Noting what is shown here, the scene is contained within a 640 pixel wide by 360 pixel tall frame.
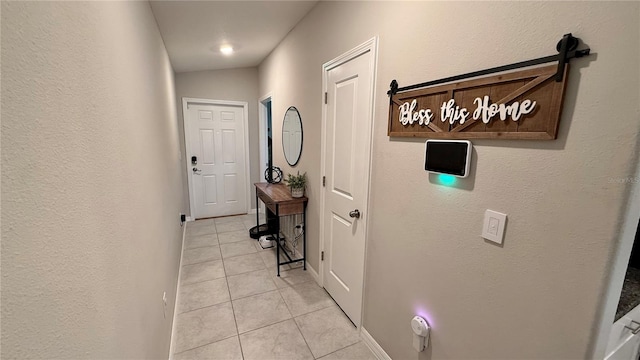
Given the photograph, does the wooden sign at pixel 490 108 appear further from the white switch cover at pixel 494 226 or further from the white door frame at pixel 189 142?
the white door frame at pixel 189 142

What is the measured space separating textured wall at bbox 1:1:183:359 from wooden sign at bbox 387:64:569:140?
4.21 feet

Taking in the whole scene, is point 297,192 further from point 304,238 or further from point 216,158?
point 216,158

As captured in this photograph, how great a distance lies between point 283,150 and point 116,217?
8.33 ft

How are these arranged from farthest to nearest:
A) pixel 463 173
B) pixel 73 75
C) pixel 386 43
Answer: pixel 386 43 < pixel 463 173 < pixel 73 75

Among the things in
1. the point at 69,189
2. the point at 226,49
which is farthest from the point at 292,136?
the point at 69,189

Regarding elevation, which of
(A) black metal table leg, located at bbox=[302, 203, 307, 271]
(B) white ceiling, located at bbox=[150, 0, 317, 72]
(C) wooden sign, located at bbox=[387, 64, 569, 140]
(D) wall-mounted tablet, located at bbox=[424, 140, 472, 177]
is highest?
(B) white ceiling, located at bbox=[150, 0, 317, 72]

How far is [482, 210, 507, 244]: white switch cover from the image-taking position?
39.4 inches

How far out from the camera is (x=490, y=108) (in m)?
1.00

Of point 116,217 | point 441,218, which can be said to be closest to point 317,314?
point 441,218

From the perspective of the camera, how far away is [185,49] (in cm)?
298

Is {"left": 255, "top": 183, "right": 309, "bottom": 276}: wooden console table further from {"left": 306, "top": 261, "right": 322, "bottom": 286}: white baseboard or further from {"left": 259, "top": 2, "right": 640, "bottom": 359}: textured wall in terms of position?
{"left": 259, "top": 2, "right": 640, "bottom": 359}: textured wall

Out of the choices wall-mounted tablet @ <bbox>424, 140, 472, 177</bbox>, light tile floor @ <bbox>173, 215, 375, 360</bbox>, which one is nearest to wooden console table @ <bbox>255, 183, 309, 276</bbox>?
light tile floor @ <bbox>173, 215, 375, 360</bbox>

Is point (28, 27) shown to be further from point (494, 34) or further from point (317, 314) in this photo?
point (317, 314)

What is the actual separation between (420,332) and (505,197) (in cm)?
84
